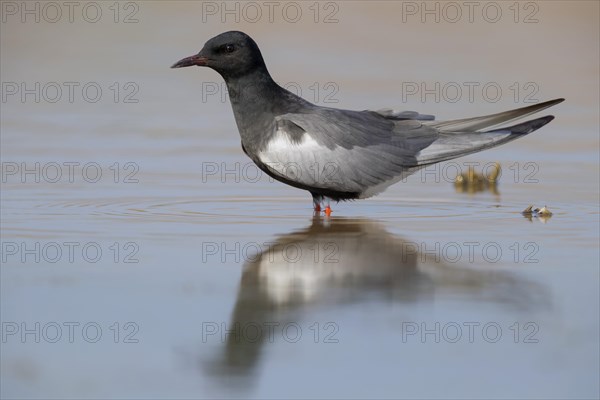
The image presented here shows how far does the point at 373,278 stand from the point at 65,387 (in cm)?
209

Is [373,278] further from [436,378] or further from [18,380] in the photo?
[18,380]

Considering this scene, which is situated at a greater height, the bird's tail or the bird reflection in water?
the bird's tail

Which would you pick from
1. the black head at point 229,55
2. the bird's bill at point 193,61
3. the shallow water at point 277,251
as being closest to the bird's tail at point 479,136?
the shallow water at point 277,251

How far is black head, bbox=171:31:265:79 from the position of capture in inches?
334

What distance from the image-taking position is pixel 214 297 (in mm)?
6008

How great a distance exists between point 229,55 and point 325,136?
2.86 feet

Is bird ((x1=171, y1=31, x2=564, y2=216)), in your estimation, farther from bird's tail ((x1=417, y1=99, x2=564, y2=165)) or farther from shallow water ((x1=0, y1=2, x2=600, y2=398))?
shallow water ((x1=0, y1=2, x2=600, y2=398))

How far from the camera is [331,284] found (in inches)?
244

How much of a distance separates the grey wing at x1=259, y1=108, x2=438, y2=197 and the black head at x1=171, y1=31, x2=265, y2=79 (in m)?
0.45

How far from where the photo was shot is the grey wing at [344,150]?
27.3ft

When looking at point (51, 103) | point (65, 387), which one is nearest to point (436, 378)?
point (65, 387)

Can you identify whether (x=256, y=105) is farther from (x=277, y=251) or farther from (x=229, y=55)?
(x=277, y=251)

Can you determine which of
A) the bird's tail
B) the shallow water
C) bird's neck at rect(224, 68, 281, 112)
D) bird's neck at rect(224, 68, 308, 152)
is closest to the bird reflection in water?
the shallow water

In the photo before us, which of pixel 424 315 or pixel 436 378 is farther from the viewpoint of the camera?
pixel 424 315
